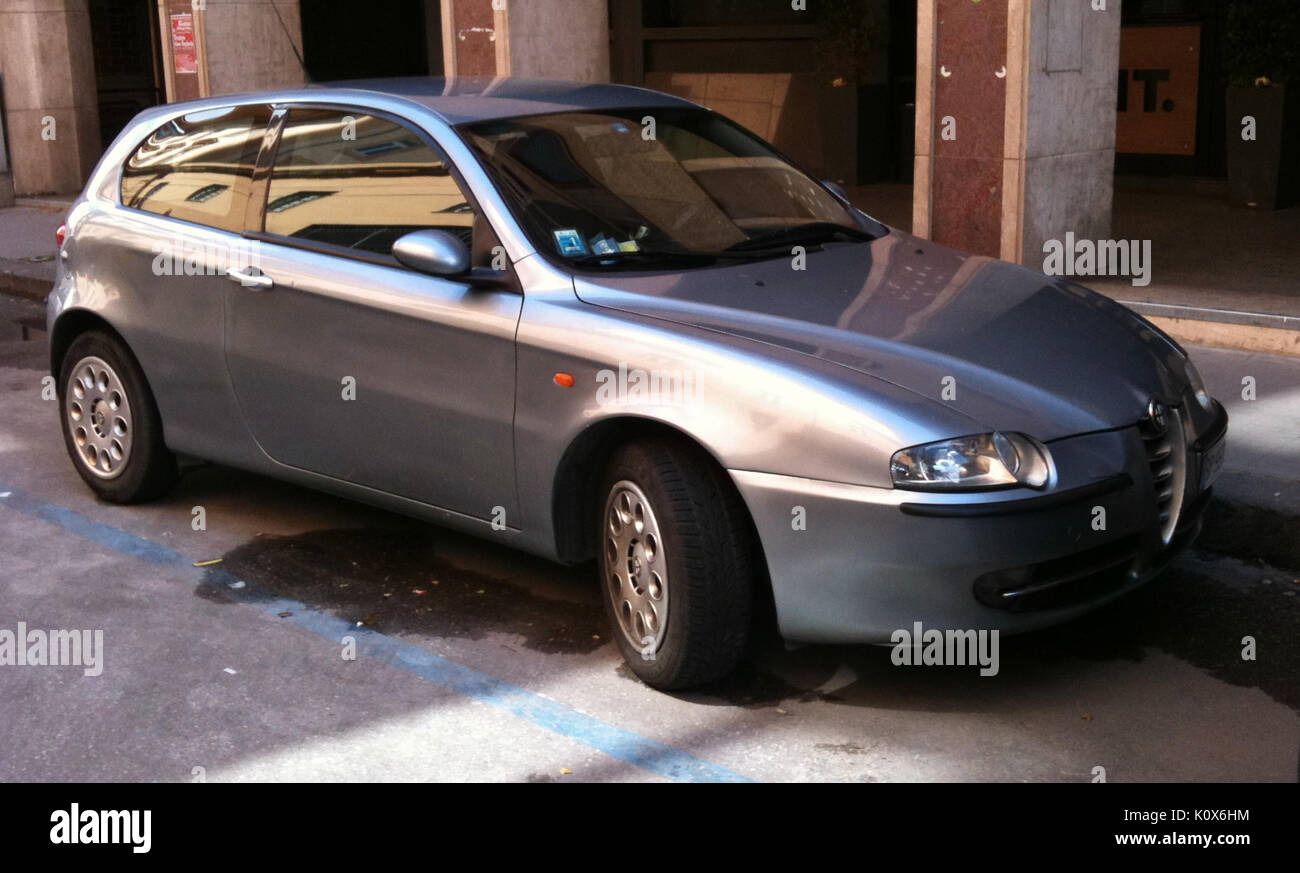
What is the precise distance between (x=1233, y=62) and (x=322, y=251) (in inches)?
378

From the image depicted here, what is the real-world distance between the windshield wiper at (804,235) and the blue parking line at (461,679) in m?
1.63

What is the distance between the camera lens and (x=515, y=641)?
5203mm

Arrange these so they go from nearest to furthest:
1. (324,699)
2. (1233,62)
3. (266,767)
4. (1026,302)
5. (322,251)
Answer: (266,767)
(324,699)
(1026,302)
(322,251)
(1233,62)

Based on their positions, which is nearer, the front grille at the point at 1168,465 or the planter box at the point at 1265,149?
the front grille at the point at 1168,465

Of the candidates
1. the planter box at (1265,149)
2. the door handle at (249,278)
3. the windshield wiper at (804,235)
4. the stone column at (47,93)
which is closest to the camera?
the windshield wiper at (804,235)

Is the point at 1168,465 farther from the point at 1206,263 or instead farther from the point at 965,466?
the point at 1206,263

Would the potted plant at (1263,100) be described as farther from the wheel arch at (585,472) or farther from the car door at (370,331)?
the wheel arch at (585,472)

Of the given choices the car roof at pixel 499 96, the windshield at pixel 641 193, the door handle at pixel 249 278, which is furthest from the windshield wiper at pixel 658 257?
the door handle at pixel 249 278

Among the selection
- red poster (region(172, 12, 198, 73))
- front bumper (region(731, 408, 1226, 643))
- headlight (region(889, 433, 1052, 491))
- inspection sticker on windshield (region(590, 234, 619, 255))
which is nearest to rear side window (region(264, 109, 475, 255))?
inspection sticker on windshield (region(590, 234, 619, 255))

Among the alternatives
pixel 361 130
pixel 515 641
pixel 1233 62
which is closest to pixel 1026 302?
pixel 515 641

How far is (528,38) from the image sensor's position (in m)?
12.4

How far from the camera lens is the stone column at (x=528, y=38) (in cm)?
1227

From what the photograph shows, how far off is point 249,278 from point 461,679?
72.6 inches

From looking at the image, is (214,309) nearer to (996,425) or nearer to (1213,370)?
(996,425)
